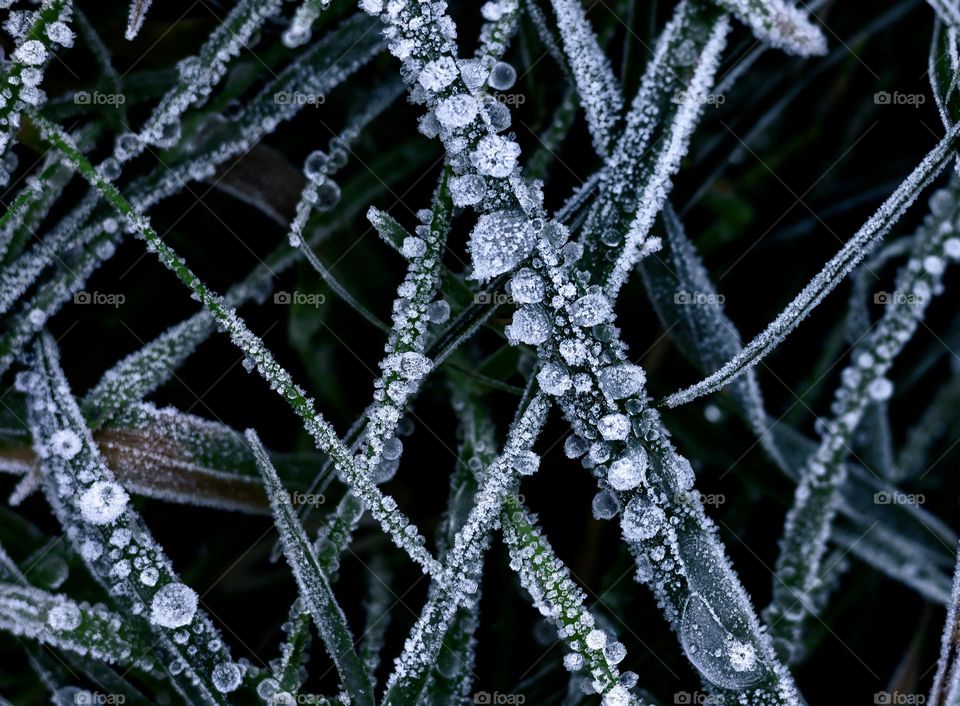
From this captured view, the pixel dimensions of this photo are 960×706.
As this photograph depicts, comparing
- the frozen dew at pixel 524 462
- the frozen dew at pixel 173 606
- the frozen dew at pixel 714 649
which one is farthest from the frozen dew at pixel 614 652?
the frozen dew at pixel 173 606

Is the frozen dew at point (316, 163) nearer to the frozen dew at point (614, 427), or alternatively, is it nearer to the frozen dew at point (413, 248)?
the frozen dew at point (413, 248)

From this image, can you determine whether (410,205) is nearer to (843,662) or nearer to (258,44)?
(258,44)

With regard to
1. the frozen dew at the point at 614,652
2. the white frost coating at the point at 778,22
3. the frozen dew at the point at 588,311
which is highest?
the white frost coating at the point at 778,22

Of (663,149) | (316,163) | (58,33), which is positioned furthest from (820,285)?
(58,33)

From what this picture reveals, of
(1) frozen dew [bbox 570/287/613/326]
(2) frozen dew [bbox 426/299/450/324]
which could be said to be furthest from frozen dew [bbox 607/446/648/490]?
(2) frozen dew [bbox 426/299/450/324]

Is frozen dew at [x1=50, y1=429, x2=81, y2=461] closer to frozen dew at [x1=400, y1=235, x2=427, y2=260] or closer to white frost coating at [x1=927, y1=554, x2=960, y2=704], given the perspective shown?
frozen dew at [x1=400, y1=235, x2=427, y2=260]

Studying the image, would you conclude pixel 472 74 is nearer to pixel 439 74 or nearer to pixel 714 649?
pixel 439 74
